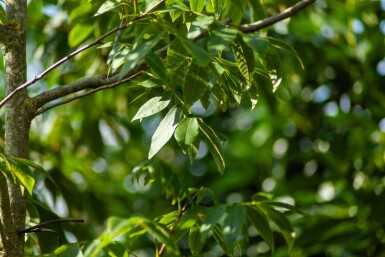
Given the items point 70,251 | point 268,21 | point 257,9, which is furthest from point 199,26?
point 257,9

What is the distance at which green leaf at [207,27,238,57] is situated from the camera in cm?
106

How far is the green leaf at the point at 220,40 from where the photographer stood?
3.49 ft

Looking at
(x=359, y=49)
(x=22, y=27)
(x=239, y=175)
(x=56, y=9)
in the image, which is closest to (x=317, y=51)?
(x=359, y=49)

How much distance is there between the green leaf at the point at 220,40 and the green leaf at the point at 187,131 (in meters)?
0.17

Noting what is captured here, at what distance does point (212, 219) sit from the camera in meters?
1.12

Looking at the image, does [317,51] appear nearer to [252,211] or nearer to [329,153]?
[329,153]

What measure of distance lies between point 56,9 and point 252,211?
5.46 ft

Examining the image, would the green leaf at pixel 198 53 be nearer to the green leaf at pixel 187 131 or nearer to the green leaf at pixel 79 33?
the green leaf at pixel 187 131

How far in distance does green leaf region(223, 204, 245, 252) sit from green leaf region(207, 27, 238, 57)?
0.23 metres

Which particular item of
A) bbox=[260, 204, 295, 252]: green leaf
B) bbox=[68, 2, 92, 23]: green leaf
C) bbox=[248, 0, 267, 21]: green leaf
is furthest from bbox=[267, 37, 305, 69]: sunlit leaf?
bbox=[68, 2, 92, 23]: green leaf

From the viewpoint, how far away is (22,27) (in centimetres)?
138

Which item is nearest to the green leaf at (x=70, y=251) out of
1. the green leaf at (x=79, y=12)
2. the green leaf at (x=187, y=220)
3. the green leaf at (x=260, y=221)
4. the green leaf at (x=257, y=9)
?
the green leaf at (x=187, y=220)

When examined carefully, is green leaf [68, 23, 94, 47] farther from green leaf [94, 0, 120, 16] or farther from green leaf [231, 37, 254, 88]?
green leaf [231, 37, 254, 88]

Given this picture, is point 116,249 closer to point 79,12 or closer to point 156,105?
point 156,105
